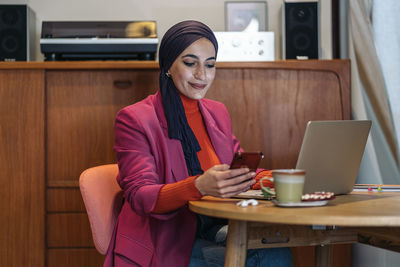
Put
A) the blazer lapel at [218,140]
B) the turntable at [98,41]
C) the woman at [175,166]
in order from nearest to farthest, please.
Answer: the woman at [175,166]
the blazer lapel at [218,140]
the turntable at [98,41]

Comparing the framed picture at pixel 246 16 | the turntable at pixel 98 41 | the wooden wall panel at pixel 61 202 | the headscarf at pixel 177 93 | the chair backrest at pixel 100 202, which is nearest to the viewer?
the chair backrest at pixel 100 202

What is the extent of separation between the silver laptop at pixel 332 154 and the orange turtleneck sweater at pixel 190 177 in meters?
0.28

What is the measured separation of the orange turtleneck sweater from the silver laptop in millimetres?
280

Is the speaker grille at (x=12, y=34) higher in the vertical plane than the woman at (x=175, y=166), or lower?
higher

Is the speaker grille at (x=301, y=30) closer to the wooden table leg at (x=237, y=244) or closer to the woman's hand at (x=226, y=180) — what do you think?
the woman's hand at (x=226, y=180)

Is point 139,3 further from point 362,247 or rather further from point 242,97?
point 362,247

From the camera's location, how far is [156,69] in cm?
238

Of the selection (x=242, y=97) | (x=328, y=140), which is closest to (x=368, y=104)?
(x=242, y=97)

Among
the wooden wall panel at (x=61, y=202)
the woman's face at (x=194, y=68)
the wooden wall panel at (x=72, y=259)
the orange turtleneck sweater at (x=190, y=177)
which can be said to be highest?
the woman's face at (x=194, y=68)

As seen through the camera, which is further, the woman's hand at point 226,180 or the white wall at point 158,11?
the white wall at point 158,11

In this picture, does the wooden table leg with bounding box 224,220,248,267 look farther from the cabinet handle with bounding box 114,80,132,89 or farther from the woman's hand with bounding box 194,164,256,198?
the cabinet handle with bounding box 114,80,132,89

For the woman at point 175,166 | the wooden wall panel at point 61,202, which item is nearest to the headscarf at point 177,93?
the woman at point 175,166

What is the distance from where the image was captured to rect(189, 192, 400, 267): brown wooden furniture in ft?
3.14

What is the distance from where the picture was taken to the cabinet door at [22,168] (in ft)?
7.57
